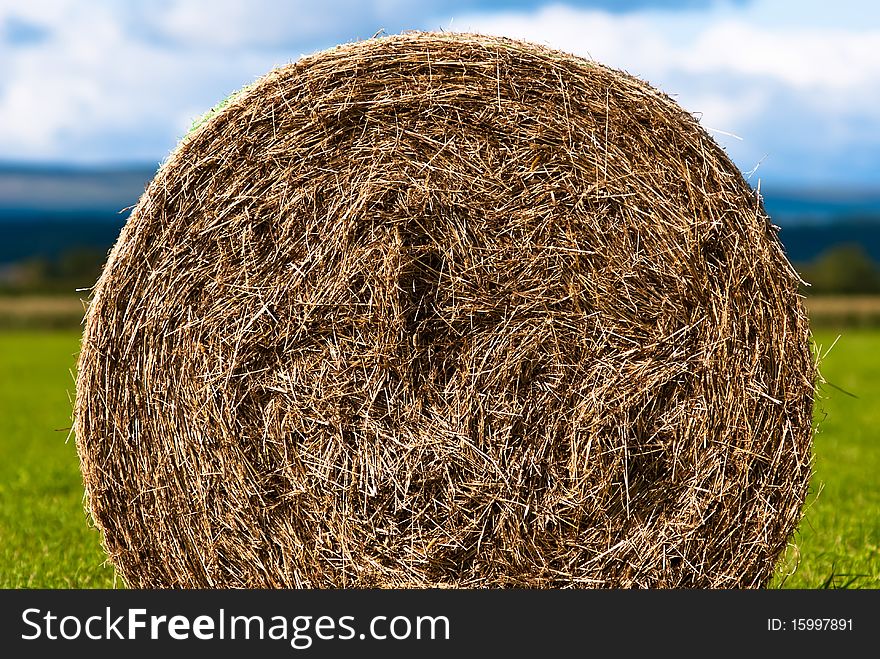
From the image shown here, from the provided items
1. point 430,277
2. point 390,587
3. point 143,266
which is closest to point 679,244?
point 430,277

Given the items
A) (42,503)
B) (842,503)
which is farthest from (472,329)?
(42,503)

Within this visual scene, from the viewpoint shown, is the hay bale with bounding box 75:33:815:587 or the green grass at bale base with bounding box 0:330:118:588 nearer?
the hay bale with bounding box 75:33:815:587

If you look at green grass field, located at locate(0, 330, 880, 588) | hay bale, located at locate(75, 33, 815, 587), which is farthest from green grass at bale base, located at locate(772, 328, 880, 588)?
hay bale, located at locate(75, 33, 815, 587)

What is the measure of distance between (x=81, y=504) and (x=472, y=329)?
13.1ft

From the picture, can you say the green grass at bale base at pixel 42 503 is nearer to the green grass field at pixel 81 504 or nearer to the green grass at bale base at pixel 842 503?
the green grass field at pixel 81 504

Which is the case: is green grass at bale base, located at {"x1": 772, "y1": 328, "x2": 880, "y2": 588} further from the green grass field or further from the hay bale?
the hay bale

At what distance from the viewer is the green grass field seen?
5.41 meters

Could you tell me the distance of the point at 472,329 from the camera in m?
4.54

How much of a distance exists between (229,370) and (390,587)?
1.21 m

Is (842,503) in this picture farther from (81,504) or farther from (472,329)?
(81,504)

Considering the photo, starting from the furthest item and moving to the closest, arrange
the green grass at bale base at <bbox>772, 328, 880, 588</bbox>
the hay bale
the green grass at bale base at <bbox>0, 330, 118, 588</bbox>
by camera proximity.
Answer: the green grass at bale base at <bbox>0, 330, 118, 588</bbox>, the green grass at bale base at <bbox>772, 328, 880, 588</bbox>, the hay bale

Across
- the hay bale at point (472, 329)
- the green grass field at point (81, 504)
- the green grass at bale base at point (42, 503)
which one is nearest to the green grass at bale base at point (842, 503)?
the green grass field at point (81, 504)

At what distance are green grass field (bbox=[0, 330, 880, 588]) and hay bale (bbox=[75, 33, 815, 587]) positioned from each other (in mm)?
631

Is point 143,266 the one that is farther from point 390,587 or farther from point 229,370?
point 390,587
